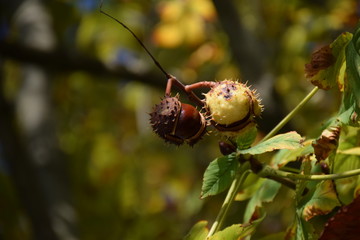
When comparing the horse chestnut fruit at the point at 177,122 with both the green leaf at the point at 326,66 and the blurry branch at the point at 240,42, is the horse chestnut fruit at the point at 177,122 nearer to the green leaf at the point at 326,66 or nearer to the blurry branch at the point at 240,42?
the green leaf at the point at 326,66

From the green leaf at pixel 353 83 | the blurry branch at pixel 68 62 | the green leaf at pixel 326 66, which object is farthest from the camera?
the blurry branch at pixel 68 62

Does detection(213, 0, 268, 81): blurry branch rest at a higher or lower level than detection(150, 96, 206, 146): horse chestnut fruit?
higher

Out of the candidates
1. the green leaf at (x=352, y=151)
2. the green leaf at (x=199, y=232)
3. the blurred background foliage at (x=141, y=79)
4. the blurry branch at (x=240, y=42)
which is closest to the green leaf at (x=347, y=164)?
the green leaf at (x=352, y=151)

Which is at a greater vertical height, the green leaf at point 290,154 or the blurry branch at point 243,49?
the blurry branch at point 243,49

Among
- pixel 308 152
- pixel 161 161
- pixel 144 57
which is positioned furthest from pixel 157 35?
pixel 308 152

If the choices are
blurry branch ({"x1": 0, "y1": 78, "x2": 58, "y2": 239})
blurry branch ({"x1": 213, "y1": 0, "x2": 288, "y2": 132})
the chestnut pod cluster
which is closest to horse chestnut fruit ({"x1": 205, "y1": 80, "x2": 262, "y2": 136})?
the chestnut pod cluster

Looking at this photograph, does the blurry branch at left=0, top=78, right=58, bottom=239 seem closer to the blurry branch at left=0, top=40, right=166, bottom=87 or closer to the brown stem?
the blurry branch at left=0, top=40, right=166, bottom=87

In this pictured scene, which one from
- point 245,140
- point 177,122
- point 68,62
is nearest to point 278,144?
point 245,140
